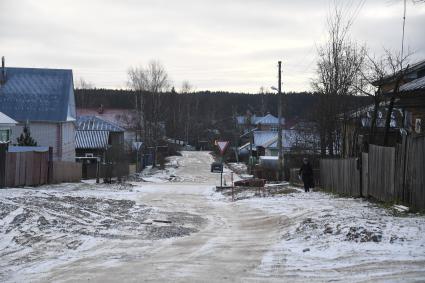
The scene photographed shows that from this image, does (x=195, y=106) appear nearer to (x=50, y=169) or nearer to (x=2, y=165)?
(x=50, y=169)

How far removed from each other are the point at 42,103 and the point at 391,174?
131ft

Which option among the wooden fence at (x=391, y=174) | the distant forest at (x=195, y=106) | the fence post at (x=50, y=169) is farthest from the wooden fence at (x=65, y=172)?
the distant forest at (x=195, y=106)

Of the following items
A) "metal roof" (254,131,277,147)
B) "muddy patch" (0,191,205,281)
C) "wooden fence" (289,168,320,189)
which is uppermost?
"metal roof" (254,131,277,147)

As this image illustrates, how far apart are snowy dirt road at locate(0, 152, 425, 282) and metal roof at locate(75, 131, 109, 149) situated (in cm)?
4808

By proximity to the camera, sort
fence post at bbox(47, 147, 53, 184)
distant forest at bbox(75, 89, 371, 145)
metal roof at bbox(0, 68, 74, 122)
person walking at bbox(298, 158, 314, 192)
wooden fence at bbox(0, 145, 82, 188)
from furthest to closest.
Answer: distant forest at bbox(75, 89, 371, 145), metal roof at bbox(0, 68, 74, 122), fence post at bbox(47, 147, 53, 184), person walking at bbox(298, 158, 314, 192), wooden fence at bbox(0, 145, 82, 188)

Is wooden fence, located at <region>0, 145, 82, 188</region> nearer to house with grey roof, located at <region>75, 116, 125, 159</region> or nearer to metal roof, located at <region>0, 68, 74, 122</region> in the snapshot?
metal roof, located at <region>0, 68, 74, 122</region>

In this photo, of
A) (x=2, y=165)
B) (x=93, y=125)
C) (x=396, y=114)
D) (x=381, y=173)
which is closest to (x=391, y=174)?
(x=381, y=173)

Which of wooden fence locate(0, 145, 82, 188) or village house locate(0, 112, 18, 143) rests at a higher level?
village house locate(0, 112, 18, 143)

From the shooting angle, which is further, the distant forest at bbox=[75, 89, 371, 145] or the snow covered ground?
the distant forest at bbox=[75, 89, 371, 145]

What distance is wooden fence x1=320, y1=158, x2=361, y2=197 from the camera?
21719mm

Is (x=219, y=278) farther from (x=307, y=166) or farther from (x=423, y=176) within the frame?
(x=307, y=166)

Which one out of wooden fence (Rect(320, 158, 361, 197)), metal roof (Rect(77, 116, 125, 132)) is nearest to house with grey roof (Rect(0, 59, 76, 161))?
metal roof (Rect(77, 116, 125, 132))

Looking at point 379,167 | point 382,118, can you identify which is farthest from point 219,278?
point 382,118

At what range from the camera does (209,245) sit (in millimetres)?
12117
